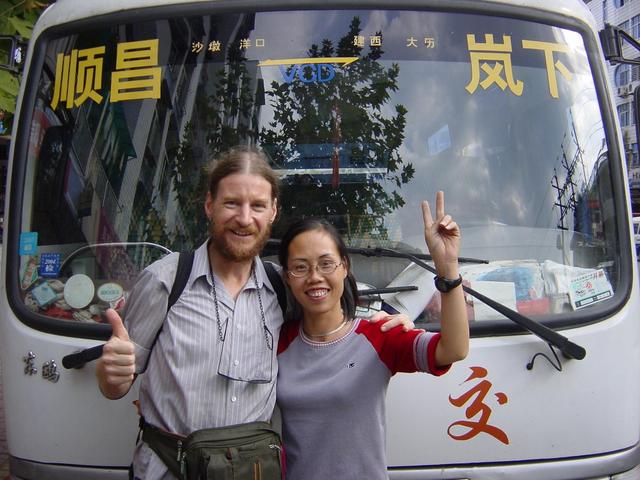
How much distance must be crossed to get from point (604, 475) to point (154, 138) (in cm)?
203

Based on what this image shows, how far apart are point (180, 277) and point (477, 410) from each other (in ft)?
3.64

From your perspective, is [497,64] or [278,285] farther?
[497,64]

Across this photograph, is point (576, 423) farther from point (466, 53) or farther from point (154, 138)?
point (154, 138)

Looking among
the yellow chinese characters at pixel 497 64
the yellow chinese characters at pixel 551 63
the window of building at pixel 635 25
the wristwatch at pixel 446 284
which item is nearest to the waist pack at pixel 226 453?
the wristwatch at pixel 446 284

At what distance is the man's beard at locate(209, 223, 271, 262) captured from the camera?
1786 mm

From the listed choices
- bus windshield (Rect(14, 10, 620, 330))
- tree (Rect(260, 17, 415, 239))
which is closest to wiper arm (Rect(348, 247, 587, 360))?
bus windshield (Rect(14, 10, 620, 330))

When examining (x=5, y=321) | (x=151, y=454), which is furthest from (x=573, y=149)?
(x=5, y=321)

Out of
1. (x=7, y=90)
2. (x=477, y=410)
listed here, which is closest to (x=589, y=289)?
(x=477, y=410)

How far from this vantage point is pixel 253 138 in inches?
100

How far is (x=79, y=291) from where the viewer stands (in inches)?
95.9

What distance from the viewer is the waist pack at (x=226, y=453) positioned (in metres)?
1.62

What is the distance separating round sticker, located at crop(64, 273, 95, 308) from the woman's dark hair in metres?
0.87

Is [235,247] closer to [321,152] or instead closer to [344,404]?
[344,404]

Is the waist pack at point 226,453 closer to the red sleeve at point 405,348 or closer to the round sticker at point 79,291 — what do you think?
the red sleeve at point 405,348
